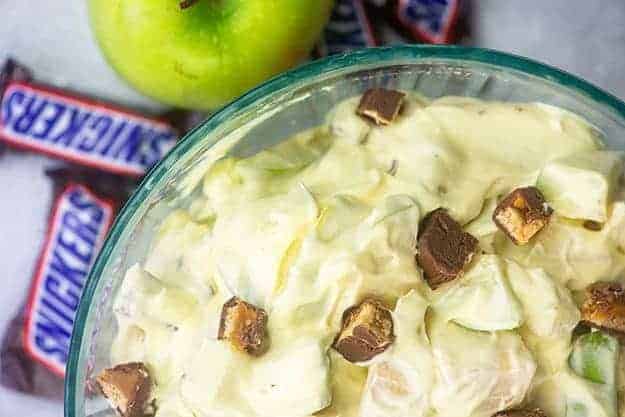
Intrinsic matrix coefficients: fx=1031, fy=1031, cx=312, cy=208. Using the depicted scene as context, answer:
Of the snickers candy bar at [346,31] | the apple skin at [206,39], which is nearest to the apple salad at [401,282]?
the apple skin at [206,39]

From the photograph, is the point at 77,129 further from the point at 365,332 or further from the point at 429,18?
the point at 365,332

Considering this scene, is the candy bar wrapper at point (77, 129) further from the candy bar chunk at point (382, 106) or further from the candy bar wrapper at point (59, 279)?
the candy bar chunk at point (382, 106)

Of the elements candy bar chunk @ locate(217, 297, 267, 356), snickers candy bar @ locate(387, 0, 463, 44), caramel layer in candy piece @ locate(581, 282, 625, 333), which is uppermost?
snickers candy bar @ locate(387, 0, 463, 44)

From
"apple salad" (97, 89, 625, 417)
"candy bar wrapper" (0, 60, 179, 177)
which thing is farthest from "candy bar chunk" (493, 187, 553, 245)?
"candy bar wrapper" (0, 60, 179, 177)

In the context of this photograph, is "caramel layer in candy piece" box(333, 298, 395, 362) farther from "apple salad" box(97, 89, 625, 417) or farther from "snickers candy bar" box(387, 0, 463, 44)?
"snickers candy bar" box(387, 0, 463, 44)

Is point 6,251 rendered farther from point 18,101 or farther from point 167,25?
point 167,25

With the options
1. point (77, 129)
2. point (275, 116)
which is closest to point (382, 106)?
point (275, 116)
